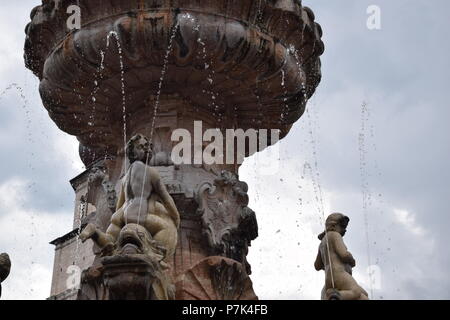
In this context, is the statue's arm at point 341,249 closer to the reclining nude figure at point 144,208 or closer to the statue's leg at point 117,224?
the reclining nude figure at point 144,208

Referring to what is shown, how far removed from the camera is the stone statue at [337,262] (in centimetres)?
926

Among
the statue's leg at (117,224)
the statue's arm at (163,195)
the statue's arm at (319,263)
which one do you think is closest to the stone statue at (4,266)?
the statue's leg at (117,224)

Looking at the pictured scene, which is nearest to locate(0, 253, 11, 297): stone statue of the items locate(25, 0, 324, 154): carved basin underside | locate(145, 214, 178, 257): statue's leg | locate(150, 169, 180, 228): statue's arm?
locate(145, 214, 178, 257): statue's leg

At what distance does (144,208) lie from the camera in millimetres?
9703

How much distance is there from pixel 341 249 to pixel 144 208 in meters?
2.10

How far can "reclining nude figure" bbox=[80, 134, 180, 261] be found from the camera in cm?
960

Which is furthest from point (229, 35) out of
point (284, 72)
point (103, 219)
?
point (103, 219)

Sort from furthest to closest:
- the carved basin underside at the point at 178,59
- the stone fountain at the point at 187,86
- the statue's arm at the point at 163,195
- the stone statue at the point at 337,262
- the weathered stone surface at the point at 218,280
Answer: the carved basin underside at the point at 178,59
the stone fountain at the point at 187,86
the weathered stone surface at the point at 218,280
the statue's arm at the point at 163,195
the stone statue at the point at 337,262

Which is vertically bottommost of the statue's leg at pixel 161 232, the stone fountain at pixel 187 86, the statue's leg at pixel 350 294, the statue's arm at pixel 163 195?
the statue's leg at pixel 350 294

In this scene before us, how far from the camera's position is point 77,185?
125 feet

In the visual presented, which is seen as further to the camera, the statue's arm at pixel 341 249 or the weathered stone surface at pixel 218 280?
the weathered stone surface at pixel 218 280

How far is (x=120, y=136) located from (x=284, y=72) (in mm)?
2418

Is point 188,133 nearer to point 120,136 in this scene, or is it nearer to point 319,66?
point 120,136

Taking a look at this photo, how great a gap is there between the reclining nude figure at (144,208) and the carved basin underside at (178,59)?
1.71 metres
